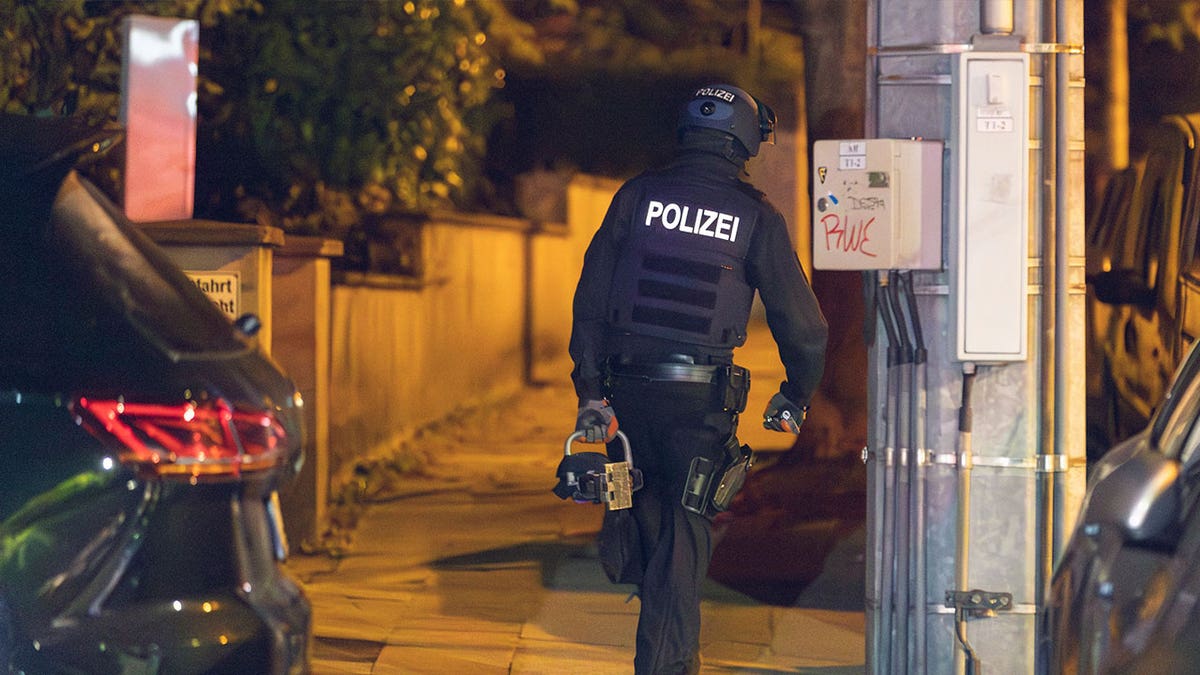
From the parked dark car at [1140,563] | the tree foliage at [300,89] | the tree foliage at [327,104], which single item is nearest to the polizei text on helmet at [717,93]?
the parked dark car at [1140,563]

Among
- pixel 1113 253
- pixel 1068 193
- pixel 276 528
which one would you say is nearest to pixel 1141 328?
pixel 1113 253

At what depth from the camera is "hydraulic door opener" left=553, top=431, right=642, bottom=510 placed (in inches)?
213

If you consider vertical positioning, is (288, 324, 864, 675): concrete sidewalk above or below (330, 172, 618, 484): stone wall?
below

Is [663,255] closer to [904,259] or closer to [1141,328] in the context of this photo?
[904,259]

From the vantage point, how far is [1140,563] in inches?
131

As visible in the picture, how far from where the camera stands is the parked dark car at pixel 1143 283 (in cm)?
795

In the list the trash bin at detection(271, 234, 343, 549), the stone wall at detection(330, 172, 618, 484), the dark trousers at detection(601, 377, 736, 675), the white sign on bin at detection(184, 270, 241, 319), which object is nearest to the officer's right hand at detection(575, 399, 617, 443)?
the dark trousers at detection(601, 377, 736, 675)

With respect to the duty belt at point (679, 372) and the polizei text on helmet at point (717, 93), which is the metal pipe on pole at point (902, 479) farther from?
the polizei text on helmet at point (717, 93)

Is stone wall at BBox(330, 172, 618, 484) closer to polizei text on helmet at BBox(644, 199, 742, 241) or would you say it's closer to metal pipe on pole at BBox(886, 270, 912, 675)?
polizei text on helmet at BBox(644, 199, 742, 241)

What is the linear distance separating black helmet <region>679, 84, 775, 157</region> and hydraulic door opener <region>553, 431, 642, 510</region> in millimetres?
1058

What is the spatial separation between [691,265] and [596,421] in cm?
57

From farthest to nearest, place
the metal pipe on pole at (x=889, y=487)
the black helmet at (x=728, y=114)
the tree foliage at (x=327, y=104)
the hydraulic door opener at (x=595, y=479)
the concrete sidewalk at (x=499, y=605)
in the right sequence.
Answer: the tree foliage at (x=327, y=104), the concrete sidewalk at (x=499, y=605), the black helmet at (x=728, y=114), the hydraulic door opener at (x=595, y=479), the metal pipe on pole at (x=889, y=487)

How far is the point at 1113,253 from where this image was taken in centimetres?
826

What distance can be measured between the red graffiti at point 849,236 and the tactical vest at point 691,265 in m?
0.54
